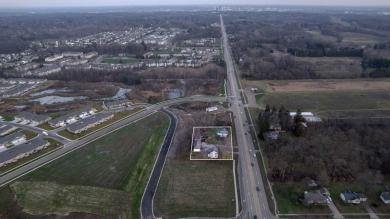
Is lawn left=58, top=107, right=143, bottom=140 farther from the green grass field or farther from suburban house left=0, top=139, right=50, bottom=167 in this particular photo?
the green grass field

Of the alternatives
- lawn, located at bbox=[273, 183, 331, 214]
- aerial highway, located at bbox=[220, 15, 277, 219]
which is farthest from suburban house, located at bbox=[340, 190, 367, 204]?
aerial highway, located at bbox=[220, 15, 277, 219]

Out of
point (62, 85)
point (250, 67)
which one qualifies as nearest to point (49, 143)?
point (62, 85)

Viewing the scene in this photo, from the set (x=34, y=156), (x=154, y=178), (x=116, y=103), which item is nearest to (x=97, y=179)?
(x=154, y=178)

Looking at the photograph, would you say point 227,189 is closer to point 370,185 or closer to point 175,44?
point 370,185

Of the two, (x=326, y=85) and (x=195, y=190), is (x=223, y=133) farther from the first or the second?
(x=326, y=85)

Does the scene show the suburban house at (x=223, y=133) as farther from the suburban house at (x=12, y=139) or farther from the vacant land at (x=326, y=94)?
the suburban house at (x=12, y=139)

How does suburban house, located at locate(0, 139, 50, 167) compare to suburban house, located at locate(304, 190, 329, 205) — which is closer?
suburban house, located at locate(304, 190, 329, 205)

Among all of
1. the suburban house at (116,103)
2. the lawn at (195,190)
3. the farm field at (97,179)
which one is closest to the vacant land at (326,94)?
the lawn at (195,190)
